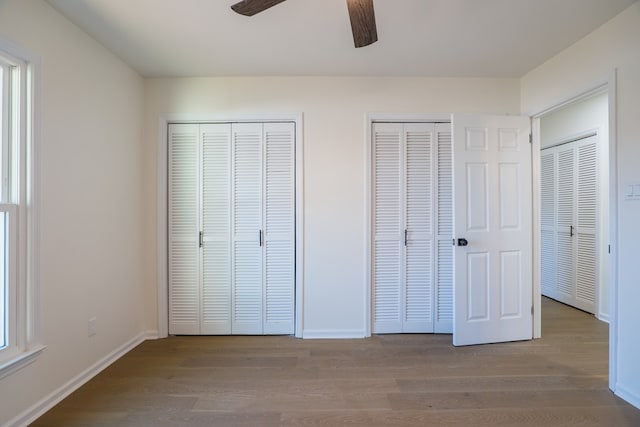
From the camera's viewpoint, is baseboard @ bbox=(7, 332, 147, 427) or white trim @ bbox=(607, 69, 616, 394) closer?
baseboard @ bbox=(7, 332, 147, 427)

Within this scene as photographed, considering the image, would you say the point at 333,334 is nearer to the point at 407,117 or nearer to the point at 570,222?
the point at 407,117

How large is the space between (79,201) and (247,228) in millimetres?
1242

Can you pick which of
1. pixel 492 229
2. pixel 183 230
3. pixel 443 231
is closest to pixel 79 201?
pixel 183 230

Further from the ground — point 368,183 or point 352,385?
point 368,183

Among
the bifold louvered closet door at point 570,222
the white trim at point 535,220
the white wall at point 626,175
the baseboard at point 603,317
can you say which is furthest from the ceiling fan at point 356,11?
the baseboard at point 603,317

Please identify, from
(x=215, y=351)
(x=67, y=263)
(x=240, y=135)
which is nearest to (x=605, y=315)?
(x=215, y=351)

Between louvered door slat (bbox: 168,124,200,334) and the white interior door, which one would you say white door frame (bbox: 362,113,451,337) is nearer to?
the white interior door

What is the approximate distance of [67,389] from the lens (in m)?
1.85

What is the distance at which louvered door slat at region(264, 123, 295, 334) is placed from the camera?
2.71m

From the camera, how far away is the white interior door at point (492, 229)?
251cm

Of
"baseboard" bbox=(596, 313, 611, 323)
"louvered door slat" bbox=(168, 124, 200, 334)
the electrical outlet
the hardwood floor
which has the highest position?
"louvered door slat" bbox=(168, 124, 200, 334)

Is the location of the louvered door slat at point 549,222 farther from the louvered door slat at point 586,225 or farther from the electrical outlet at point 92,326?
the electrical outlet at point 92,326

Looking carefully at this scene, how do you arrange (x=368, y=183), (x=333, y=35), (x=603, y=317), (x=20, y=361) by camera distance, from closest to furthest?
(x=20, y=361), (x=333, y=35), (x=368, y=183), (x=603, y=317)

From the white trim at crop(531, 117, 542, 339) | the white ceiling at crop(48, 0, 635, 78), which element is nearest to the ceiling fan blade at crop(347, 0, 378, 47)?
the white ceiling at crop(48, 0, 635, 78)
